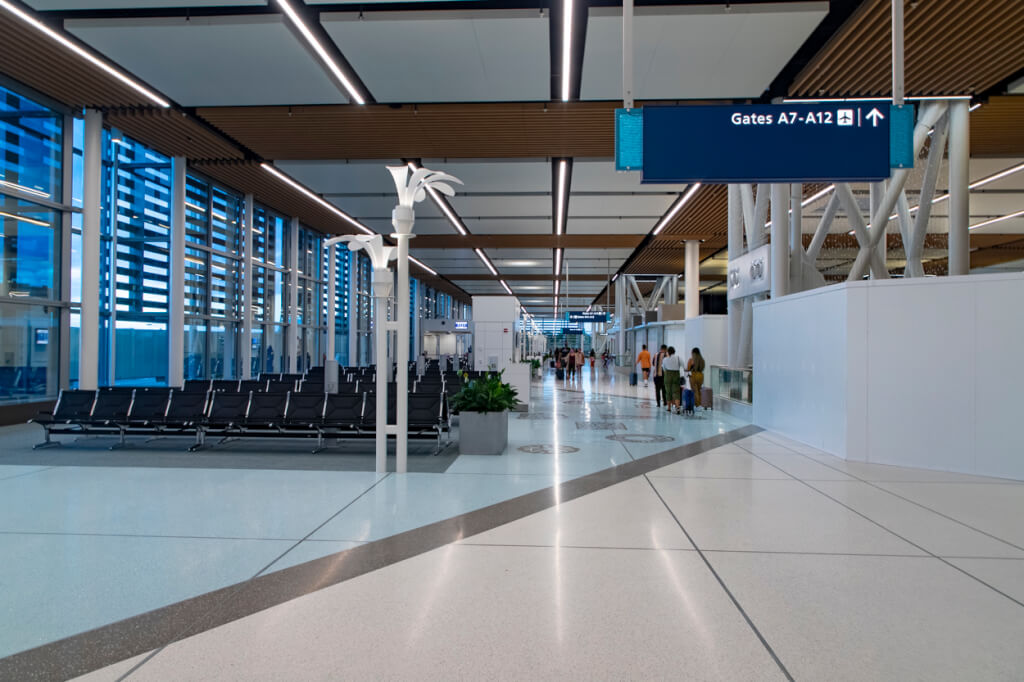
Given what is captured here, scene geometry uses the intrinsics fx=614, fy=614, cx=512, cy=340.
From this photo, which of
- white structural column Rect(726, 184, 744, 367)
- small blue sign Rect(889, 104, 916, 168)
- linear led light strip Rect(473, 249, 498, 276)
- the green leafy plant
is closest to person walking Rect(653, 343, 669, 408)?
white structural column Rect(726, 184, 744, 367)

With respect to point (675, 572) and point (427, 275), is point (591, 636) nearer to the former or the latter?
point (675, 572)

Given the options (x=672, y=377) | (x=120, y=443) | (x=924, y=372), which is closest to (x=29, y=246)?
(x=120, y=443)

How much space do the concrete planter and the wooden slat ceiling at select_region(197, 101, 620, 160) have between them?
6114 millimetres

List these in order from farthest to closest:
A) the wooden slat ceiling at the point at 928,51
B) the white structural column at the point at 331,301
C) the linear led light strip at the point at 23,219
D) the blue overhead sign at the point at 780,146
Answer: the white structural column at the point at 331,301 → the linear led light strip at the point at 23,219 → the wooden slat ceiling at the point at 928,51 → the blue overhead sign at the point at 780,146

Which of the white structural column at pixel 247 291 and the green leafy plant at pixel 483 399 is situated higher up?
the white structural column at pixel 247 291

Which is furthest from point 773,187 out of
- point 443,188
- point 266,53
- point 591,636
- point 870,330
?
point 591,636

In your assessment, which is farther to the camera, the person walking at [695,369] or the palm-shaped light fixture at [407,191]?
the person walking at [695,369]

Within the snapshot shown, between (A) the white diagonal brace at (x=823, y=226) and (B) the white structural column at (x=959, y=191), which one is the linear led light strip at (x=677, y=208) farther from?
(B) the white structural column at (x=959, y=191)

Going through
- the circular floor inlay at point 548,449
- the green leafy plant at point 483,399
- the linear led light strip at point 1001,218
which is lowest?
the circular floor inlay at point 548,449

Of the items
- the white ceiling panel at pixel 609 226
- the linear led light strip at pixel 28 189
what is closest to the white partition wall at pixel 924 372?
the white ceiling panel at pixel 609 226

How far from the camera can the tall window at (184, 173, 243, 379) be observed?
16781 mm

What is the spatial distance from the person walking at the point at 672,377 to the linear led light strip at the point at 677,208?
14.3 ft

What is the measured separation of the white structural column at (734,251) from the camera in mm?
16578

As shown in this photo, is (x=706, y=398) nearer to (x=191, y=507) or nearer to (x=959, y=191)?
(x=959, y=191)
